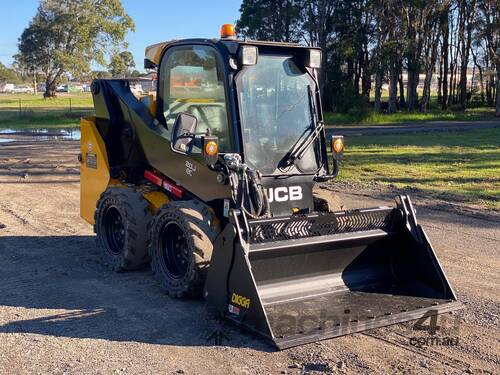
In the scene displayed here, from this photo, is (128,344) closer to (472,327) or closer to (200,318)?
(200,318)

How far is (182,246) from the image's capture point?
5.94m

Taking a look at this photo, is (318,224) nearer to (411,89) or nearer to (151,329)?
(151,329)

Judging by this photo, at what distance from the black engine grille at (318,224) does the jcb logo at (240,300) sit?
1.54 ft

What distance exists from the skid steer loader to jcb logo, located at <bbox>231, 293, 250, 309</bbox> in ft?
0.05

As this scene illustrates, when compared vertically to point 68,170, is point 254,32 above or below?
above

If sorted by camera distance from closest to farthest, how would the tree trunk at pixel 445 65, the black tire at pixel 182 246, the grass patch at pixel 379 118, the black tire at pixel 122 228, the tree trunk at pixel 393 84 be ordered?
the black tire at pixel 182 246, the black tire at pixel 122 228, the grass patch at pixel 379 118, the tree trunk at pixel 393 84, the tree trunk at pixel 445 65

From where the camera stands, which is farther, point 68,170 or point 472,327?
point 68,170

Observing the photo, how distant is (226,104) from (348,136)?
68.3 ft

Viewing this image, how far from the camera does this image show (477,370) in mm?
4461

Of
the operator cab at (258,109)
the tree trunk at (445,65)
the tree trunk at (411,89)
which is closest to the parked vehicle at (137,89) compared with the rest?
the operator cab at (258,109)

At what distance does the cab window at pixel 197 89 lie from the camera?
5863 mm

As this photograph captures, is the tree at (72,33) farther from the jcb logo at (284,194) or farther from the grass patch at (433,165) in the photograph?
the jcb logo at (284,194)

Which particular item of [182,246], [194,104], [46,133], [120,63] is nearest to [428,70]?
[120,63]

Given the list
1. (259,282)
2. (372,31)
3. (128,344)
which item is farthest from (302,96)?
(372,31)
